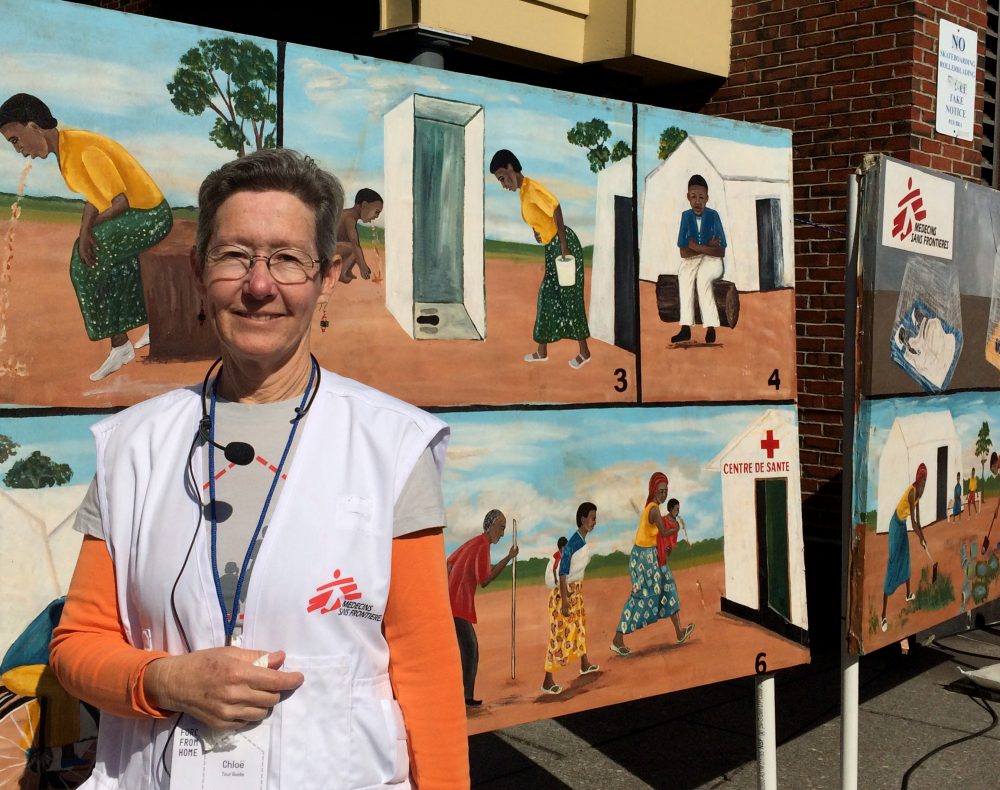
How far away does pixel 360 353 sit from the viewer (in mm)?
2762

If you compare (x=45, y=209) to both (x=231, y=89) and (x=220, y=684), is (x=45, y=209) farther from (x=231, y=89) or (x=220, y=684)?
(x=220, y=684)

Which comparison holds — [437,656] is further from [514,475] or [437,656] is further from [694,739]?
[694,739]

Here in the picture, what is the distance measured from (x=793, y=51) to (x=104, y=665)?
6640 mm

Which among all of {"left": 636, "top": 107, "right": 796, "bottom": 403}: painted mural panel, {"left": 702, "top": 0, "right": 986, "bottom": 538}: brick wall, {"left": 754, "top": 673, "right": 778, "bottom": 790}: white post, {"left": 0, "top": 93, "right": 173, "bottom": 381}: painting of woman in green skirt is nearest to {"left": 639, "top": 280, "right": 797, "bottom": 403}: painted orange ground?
{"left": 636, "top": 107, "right": 796, "bottom": 403}: painted mural panel

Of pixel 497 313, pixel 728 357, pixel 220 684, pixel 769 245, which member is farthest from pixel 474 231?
pixel 220 684

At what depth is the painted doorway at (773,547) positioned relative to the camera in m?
3.71

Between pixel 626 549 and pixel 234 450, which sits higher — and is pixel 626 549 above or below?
below

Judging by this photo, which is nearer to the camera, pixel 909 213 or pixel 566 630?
pixel 566 630

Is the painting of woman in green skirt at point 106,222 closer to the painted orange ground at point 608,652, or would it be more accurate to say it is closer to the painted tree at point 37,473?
the painted tree at point 37,473

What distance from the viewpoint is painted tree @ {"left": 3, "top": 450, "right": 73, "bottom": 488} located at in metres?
2.22

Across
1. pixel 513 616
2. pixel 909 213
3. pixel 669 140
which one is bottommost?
pixel 513 616

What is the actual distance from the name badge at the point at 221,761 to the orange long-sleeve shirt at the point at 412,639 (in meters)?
0.16

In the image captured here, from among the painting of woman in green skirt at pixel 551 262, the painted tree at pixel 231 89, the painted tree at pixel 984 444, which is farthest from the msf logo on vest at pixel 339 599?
the painted tree at pixel 984 444

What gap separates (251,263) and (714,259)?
213cm
